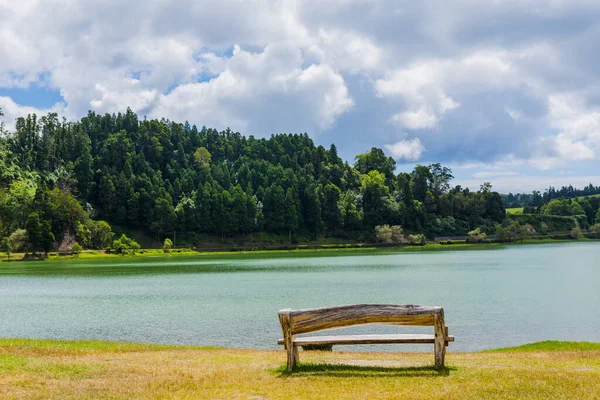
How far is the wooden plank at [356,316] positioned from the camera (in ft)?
41.7

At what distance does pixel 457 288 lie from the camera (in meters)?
51.3

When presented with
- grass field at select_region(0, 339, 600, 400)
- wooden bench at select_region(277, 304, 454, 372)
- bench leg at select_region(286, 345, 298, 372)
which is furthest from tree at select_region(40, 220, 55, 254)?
wooden bench at select_region(277, 304, 454, 372)

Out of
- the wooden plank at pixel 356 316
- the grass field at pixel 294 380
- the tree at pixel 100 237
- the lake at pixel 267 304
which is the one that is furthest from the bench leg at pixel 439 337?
the tree at pixel 100 237

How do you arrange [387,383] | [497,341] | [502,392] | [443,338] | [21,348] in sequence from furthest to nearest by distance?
[497,341]
[21,348]
[443,338]
[387,383]
[502,392]

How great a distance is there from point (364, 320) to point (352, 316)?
30 centimetres

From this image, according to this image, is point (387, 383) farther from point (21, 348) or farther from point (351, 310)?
point (21, 348)

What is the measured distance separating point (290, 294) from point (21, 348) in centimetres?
3009

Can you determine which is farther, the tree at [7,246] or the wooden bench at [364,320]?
the tree at [7,246]

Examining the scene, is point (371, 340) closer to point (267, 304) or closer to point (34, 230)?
point (267, 304)

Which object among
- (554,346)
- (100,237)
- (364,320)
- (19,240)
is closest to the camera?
(364,320)

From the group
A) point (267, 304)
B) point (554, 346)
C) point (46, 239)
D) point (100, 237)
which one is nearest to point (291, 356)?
point (554, 346)

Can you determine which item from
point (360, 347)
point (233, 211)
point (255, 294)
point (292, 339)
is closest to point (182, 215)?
point (233, 211)

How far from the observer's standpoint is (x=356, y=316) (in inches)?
509

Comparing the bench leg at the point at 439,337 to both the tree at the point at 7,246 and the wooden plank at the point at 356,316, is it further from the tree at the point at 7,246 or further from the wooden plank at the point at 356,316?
the tree at the point at 7,246
